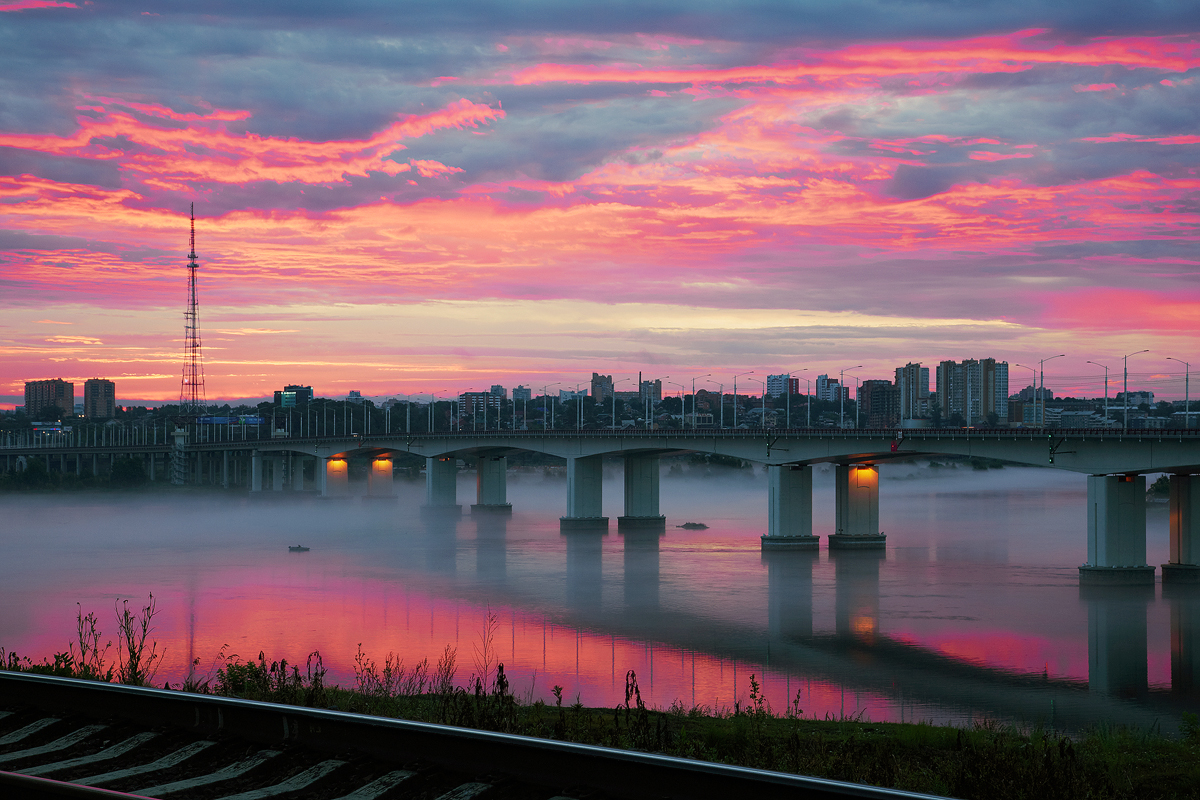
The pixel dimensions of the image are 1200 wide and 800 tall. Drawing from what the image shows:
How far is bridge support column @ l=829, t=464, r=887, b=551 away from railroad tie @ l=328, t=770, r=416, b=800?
239 feet

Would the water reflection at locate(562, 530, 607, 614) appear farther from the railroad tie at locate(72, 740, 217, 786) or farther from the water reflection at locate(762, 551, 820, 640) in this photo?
the railroad tie at locate(72, 740, 217, 786)

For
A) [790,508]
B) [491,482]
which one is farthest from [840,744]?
[491,482]

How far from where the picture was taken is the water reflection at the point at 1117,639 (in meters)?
34.2

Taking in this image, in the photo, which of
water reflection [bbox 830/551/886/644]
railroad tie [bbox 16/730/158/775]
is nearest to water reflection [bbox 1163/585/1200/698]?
water reflection [bbox 830/551/886/644]

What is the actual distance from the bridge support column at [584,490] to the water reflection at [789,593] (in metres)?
29.9

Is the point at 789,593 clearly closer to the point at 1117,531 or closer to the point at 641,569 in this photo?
the point at 641,569

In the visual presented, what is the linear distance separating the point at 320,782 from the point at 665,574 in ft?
186

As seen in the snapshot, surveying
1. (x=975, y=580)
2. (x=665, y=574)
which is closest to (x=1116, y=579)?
(x=975, y=580)

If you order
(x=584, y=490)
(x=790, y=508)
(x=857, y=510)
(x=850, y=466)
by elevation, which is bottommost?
(x=584, y=490)

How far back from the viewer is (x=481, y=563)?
71875 mm

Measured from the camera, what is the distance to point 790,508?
8088 centimetres

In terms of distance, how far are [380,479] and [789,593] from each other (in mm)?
118082

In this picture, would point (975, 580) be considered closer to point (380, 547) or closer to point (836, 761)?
point (380, 547)

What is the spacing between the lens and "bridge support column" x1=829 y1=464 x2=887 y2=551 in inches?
3140
